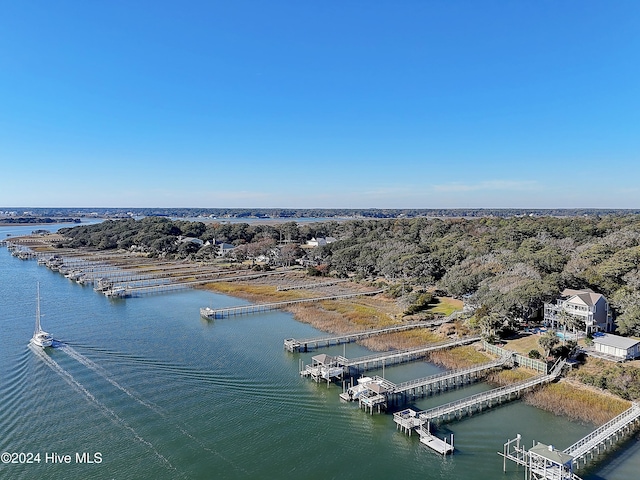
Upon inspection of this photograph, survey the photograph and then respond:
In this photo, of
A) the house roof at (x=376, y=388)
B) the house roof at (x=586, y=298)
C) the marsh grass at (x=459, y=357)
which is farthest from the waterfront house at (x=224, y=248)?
the house roof at (x=376, y=388)

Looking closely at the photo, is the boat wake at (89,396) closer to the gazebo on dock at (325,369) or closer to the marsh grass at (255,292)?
the gazebo on dock at (325,369)

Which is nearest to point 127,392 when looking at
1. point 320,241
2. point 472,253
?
point 472,253

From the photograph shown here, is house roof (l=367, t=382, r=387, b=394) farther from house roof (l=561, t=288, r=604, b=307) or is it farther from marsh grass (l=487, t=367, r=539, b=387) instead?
house roof (l=561, t=288, r=604, b=307)

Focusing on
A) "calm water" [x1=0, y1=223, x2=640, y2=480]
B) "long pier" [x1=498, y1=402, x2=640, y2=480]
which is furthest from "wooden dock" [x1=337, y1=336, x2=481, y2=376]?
"long pier" [x1=498, y1=402, x2=640, y2=480]

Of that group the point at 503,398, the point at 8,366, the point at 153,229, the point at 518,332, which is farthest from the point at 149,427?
the point at 153,229

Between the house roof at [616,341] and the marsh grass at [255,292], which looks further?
the marsh grass at [255,292]

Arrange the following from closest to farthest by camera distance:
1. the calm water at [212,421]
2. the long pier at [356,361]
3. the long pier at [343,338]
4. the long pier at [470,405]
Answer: the calm water at [212,421], the long pier at [470,405], the long pier at [356,361], the long pier at [343,338]

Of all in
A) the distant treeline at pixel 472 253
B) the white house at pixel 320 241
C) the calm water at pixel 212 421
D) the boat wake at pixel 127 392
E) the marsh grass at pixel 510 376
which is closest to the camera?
the calm water at pixel 212 421
